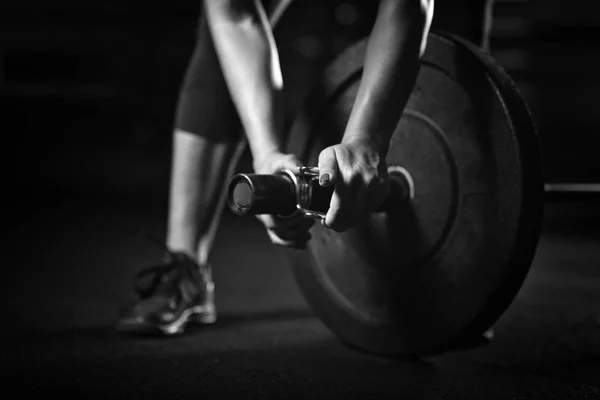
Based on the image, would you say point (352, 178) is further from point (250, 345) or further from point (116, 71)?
point (116, 71)

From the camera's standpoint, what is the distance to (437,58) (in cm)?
104

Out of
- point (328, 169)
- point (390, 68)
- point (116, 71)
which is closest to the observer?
point (328, 169)

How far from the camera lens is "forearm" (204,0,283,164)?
1.07 meters

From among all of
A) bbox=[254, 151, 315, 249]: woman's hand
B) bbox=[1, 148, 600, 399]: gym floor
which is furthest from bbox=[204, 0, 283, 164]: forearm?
bbox=[1, 148, 600, 399]: gym floor

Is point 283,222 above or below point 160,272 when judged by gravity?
above

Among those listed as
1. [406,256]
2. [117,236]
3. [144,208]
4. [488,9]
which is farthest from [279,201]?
[144,208]

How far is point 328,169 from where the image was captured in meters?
0.87

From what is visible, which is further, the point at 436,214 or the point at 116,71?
the point at 116,71

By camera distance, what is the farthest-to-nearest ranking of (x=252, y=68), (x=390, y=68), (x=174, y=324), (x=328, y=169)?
(x=174, y=324) → (x=252, y=68) → (x=390, y=68) → (x=328, y=169)

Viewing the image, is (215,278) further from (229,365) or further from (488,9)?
(488,9)

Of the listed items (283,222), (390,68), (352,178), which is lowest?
(283,222)

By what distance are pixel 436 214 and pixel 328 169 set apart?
0.74ft

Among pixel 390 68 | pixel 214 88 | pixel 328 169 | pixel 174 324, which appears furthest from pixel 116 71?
pixel 328 169

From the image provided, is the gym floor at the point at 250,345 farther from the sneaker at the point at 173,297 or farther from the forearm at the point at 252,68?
the forearm at the point at 252,68
